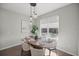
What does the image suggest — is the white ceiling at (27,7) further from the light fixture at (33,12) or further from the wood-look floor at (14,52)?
the wood-look floor at (14,52)

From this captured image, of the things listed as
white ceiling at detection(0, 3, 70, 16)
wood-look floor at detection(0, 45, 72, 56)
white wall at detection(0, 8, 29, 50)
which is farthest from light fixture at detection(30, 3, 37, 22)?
wood-look floor at detection(0, 45, 72, 56)

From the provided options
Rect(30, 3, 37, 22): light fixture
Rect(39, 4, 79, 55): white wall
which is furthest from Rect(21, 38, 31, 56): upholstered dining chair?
Rect(39, 4, 79, 55): white wall

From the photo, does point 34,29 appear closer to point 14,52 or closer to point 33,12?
point 33,12

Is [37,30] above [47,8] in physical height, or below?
below

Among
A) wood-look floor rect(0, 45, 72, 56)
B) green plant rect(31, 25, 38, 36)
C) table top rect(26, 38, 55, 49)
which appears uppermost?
green plant rect(31, 25, 38, 36)

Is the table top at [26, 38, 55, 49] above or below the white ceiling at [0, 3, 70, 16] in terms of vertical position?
below

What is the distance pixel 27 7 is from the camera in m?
1.55

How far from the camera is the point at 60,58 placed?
5.07 ft

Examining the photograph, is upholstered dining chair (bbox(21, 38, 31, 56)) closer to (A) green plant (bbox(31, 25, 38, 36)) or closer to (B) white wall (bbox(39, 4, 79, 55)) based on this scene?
(A) green plant (bbox(31, 25, 38, 36))

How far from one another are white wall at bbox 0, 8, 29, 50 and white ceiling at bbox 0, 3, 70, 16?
0.07 m

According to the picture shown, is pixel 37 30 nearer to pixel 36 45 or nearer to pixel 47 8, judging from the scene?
pixel 36 45

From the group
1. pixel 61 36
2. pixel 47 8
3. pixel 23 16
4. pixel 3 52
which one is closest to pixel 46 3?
pixel 47 8

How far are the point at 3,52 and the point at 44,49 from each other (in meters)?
0.73

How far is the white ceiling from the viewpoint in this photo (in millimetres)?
1525
